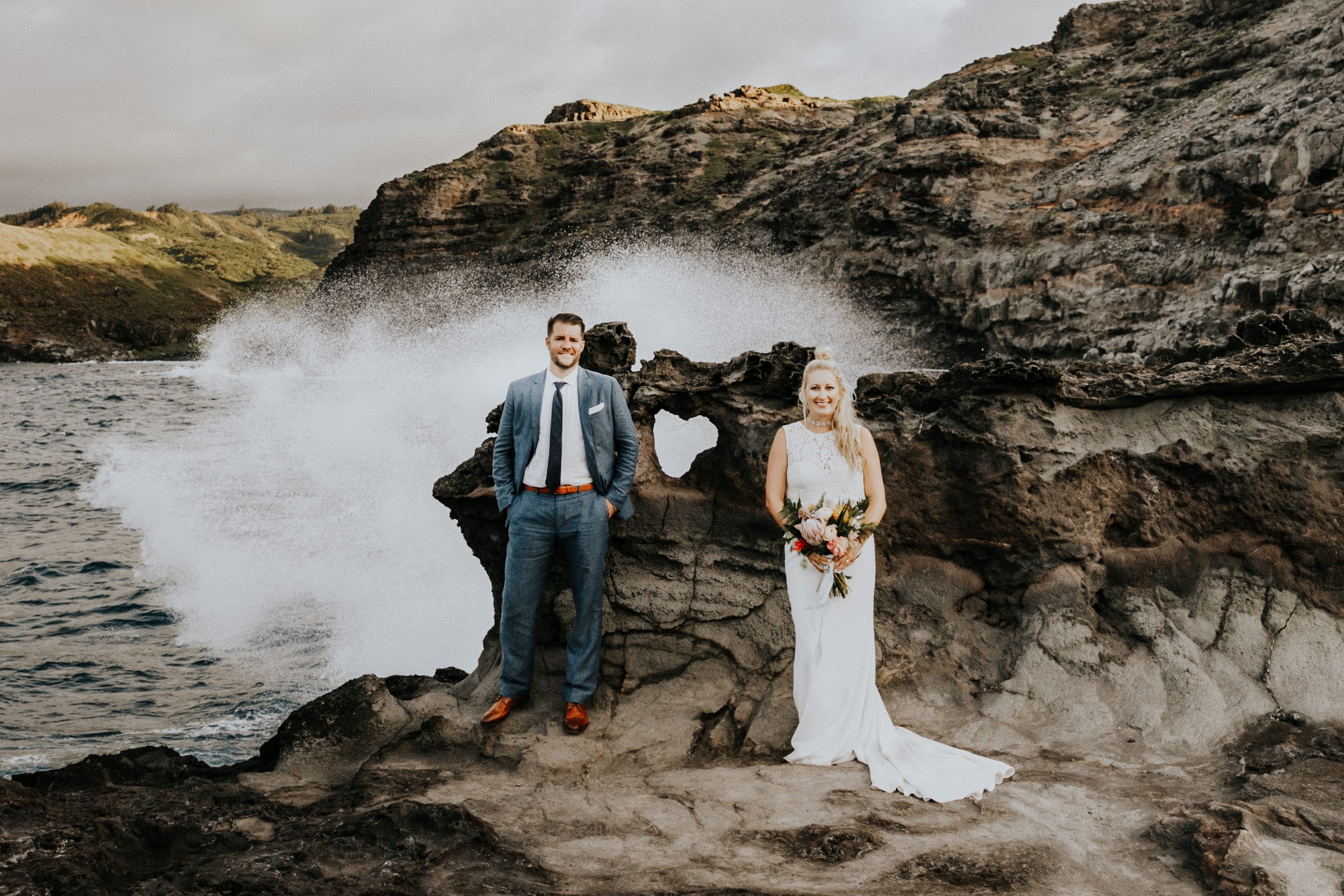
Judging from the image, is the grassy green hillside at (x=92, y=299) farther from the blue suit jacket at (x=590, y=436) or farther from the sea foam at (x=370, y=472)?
the blue suit jacket at (x=590, y=436)

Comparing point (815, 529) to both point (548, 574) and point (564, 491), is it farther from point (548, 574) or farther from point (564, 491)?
point (548, 574)

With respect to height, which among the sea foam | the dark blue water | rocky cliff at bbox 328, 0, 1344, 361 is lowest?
the dark blue water

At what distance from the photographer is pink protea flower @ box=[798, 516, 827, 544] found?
14.6ft

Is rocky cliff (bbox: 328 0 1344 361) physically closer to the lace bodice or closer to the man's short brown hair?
the lace bodice

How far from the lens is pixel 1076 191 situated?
3988 centimetres

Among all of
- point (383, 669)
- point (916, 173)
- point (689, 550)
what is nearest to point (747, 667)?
point (689, 550)

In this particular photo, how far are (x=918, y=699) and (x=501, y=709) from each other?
2.59 meters

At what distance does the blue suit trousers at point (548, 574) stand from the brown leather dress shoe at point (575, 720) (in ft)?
0.15

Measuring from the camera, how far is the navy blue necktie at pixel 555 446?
190 inches

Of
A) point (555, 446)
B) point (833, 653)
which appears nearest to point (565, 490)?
point (555, 446)

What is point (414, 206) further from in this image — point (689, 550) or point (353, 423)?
point (689, 550)

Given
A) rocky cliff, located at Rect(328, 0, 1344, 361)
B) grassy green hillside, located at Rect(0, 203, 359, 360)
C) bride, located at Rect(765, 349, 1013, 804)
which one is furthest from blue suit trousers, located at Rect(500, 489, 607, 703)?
grassy green hillside, located at Rect(0, 203, 359, 360)

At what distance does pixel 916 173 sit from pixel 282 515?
40148 mm

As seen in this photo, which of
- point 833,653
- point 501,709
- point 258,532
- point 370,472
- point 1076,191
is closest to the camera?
point 833,653
